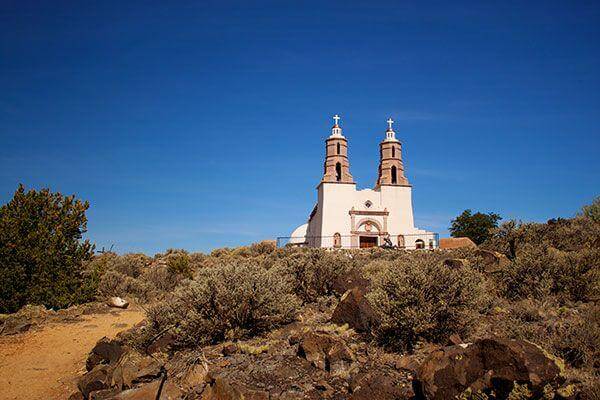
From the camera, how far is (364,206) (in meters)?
42.8

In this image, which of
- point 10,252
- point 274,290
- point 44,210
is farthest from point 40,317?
point 274,290

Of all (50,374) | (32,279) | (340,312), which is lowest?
(50,374)

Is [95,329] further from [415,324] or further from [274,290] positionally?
[415,324]

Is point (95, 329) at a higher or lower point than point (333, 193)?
lower

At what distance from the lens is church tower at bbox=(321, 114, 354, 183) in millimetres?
43469

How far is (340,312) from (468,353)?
3409mm

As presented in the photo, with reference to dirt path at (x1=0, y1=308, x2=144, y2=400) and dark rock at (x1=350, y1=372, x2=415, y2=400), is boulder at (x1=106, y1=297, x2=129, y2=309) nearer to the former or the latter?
dirt path at (x1=0, y1=308, x2=144, y2=400)

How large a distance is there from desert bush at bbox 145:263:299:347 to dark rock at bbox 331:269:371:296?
1.40 m

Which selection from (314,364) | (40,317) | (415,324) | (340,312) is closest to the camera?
(314,364)

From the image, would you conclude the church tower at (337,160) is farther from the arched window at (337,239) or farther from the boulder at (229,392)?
the boulder at (229,392)

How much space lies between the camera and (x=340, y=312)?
7410mm

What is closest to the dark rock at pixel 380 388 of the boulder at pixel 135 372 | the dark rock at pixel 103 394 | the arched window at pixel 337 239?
the boulder at pixel 135 372

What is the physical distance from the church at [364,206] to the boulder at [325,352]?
34.1 m

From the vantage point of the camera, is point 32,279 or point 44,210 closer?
point 32,279
